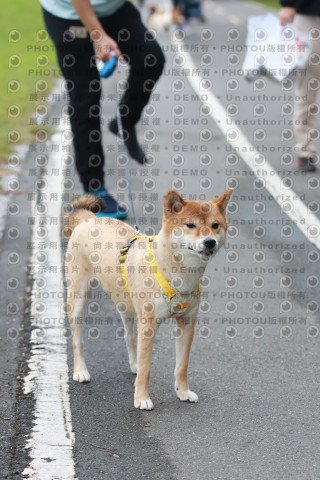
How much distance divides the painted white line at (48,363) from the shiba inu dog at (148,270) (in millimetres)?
201

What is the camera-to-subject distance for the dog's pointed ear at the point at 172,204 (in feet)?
13.3

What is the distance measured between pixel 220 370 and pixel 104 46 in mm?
2597

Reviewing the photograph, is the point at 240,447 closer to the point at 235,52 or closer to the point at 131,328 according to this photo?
the point at 131,328

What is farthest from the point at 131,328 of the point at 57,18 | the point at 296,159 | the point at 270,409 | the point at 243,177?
the point at 296,159

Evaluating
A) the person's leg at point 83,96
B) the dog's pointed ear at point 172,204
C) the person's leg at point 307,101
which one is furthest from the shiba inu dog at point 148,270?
the person's leg at point 307,101

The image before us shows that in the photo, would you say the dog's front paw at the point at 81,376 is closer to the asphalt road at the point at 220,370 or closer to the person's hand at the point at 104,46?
the asphalt road at the point at 220,370

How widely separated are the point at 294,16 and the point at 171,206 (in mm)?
5306

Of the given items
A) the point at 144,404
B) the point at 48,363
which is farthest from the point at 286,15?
the point at 144,404

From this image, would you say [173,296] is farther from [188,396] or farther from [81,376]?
[81,376]

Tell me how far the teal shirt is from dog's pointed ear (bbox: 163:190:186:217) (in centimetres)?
284

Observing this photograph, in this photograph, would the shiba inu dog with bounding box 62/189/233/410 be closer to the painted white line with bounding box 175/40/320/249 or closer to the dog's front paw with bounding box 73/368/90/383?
the dog's front paw with bounding box 73/368/90/383

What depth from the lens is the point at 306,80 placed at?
8836 millimetres

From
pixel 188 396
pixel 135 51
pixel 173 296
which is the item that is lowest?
pixel 188 396

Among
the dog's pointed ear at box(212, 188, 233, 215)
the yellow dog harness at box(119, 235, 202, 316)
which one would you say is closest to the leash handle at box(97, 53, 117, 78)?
the yellow dog harness at box(119, 235, 202, 316)
